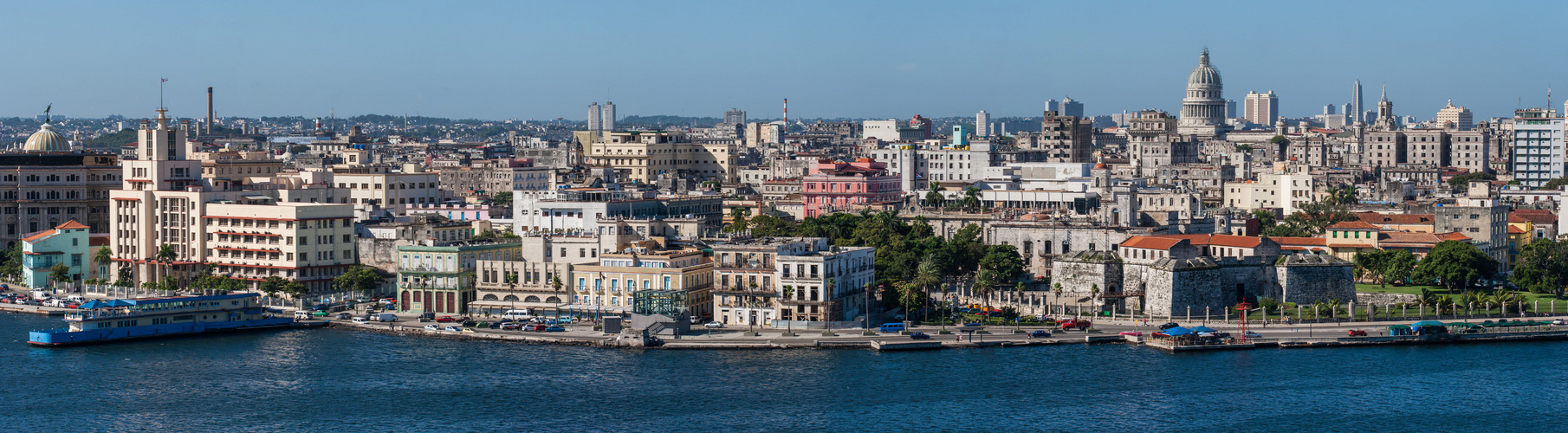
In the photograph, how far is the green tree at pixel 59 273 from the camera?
89.8 metres

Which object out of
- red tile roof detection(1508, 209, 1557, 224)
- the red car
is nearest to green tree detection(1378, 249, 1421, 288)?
the red car

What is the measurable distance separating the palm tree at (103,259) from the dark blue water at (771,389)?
21.8 metres

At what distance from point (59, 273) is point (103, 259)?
296 cm

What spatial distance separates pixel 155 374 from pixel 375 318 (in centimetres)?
1296

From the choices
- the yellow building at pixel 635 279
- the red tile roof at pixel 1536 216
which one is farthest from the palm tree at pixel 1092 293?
the red tile roof at pixel 1536 216

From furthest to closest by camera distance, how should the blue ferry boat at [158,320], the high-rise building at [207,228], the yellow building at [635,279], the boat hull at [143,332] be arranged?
the high-rise building at [207,228], the yellow building at [635,279], the blue ferry boat at [158,320], the boat hull at [143,332]

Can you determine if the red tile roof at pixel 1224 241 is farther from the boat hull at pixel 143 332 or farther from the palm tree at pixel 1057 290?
the boat hull at pixel 143 332

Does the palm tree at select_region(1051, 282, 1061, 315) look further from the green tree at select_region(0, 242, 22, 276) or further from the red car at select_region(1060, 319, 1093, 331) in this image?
the green tree at select_region(0, 242, 22, 276)

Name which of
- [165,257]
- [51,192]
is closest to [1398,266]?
[165,257]

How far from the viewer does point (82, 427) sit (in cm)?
5400

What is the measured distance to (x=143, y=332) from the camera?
2921 inches

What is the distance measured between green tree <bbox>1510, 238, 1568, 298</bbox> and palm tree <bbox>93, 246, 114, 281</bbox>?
206 ft

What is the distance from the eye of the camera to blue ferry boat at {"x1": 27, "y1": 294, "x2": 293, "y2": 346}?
Result: 72562 mm

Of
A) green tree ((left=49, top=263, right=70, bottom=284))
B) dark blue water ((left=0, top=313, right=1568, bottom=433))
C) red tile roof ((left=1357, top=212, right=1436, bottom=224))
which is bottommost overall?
dark blue water ((left=0, top=313, right=1568, bottom=433))
